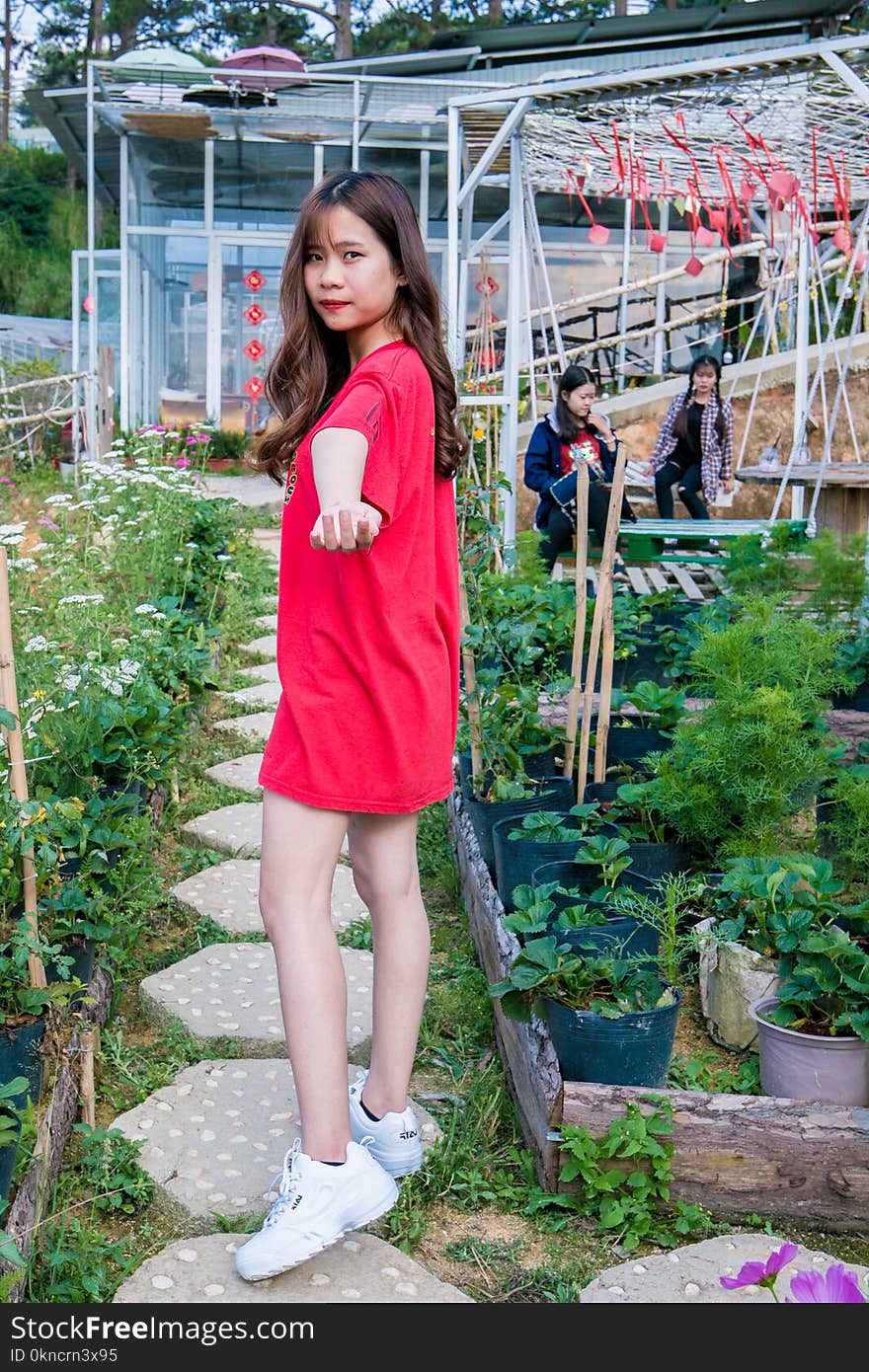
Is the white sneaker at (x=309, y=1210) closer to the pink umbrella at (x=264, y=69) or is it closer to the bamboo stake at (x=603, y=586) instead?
the bamboo stake at (x=603, y=586)

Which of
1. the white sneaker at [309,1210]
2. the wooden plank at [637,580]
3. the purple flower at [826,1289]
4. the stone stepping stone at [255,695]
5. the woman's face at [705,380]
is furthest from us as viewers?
the woman's face at [705,380]

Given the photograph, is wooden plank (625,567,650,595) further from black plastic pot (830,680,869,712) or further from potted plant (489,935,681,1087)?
potted plant (489,935,681,1087)

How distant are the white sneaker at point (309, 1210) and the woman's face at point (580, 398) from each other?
15.2 feet

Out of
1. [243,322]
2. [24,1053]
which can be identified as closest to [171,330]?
[243,322]

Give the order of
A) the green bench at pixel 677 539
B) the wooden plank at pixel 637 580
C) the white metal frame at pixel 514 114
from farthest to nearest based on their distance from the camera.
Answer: the green bench at pixel 677 539 < the wooden plank at pixel 637 580 < the white metal frame at pixel 514 114

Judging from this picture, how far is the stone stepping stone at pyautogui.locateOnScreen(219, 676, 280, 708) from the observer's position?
4488 mm

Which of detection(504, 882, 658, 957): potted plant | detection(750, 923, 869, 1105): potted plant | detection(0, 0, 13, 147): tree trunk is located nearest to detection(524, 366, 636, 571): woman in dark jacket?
detection(504, 882, 658, 957): potted plant

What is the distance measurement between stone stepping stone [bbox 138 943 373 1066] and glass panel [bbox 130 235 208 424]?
10801 millimetres

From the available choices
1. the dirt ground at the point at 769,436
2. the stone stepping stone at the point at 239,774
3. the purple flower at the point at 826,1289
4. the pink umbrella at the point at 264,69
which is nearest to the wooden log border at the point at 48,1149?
the purple flower at the point at 826,1289

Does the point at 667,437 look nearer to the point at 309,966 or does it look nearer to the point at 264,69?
the point at 264,69

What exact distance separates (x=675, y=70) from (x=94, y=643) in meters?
3.40

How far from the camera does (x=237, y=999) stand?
248cm

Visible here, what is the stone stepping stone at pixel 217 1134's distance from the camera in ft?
6.09

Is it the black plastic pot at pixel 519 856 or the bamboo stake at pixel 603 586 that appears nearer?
the black plastic pot at pixel 519 856
